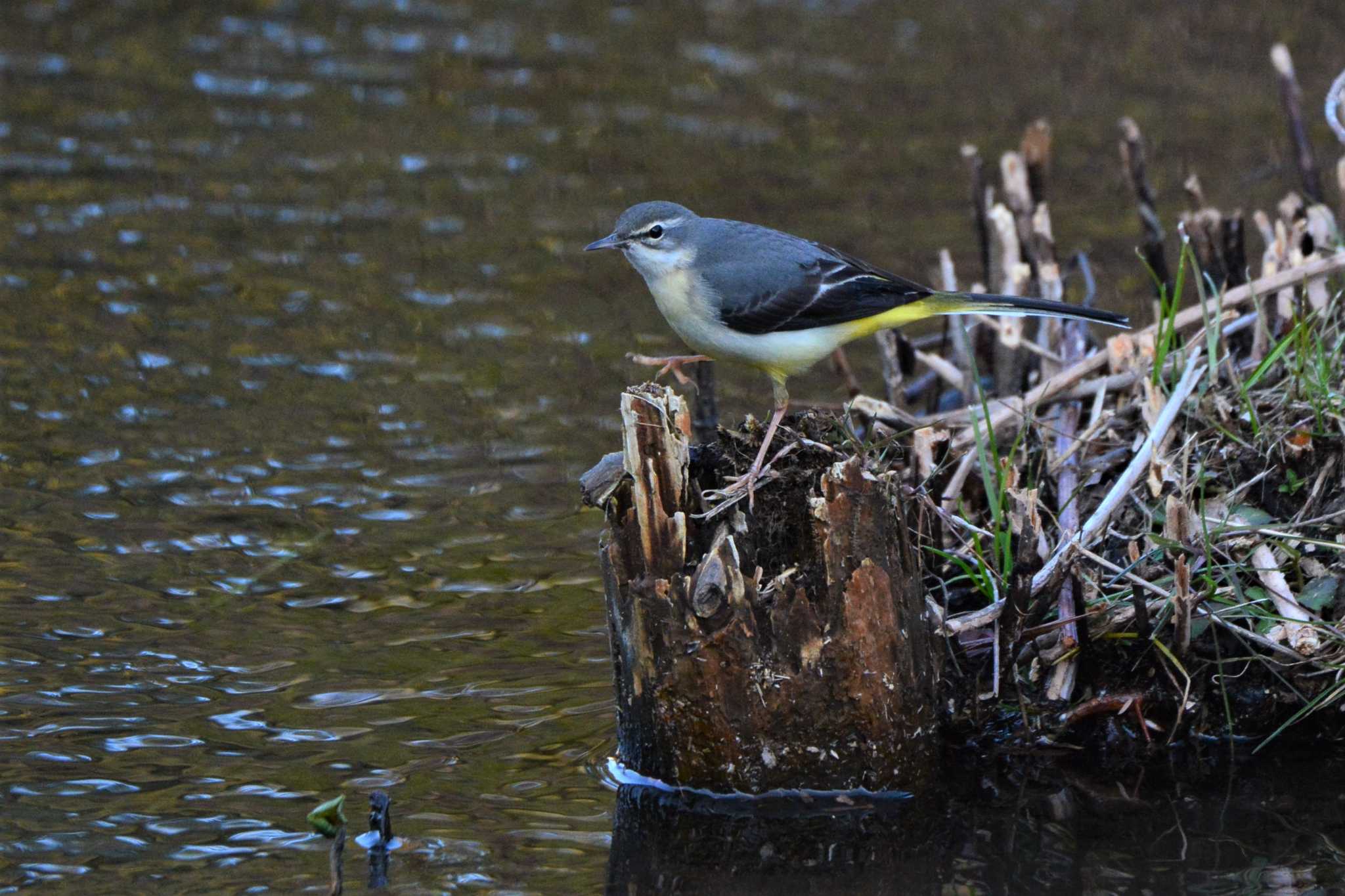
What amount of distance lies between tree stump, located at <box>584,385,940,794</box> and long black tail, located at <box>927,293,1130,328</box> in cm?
131

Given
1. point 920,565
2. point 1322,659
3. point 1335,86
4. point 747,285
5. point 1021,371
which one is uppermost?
point 1335,86

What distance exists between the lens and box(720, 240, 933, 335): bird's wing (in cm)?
702

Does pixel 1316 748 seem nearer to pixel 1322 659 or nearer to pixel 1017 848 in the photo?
pixel 1322 659

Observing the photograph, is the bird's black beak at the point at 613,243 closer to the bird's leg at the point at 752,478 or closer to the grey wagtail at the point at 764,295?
the grey wagtail at the point at 764,295

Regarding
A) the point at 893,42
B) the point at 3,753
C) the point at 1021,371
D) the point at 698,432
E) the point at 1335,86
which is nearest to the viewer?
the point at 3,753

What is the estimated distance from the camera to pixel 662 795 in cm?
641

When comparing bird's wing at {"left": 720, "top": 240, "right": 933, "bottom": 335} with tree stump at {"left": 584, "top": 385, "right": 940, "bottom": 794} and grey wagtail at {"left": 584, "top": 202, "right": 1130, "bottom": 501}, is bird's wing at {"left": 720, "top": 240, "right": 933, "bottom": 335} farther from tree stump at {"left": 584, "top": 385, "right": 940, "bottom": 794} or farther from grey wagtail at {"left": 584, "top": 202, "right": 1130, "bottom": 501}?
tree stump at {"left": 584, "top": 385, "right": 940, "bottom": 794}

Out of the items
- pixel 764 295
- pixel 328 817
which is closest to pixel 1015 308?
pixel 764 295

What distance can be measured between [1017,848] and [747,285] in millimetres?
2415

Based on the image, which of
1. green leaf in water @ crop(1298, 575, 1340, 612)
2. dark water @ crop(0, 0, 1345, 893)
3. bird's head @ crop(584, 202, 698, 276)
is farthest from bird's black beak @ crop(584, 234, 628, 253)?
green leaf in water @ crop(1298, 575, 1340, 612)

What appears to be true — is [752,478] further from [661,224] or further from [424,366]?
[424,366]

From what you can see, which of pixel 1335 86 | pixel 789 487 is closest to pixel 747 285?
pixel 789 487

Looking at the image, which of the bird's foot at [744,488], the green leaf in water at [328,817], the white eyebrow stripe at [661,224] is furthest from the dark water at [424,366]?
the white eyebrow stripe at [661,224]

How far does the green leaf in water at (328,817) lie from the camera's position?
575cm
